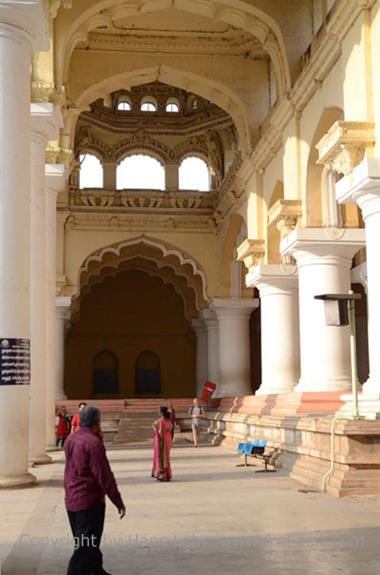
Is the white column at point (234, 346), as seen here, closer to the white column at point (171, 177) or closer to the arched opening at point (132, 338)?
the white column at point (171, 177)

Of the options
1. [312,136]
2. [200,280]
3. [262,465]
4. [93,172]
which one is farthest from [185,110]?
[262,465]

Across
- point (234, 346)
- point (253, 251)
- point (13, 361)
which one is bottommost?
point (13, 361)

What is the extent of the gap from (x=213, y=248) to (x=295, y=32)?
11.2 meters

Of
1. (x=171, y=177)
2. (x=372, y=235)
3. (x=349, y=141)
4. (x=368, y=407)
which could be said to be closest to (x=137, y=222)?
(x=171, y=177)

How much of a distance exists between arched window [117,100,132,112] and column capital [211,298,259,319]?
7.16m

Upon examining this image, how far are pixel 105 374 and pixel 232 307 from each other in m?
11.1

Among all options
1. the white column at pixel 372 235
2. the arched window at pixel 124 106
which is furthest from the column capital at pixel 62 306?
the white column at pixel 372 235

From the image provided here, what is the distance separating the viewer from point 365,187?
38.1 feet

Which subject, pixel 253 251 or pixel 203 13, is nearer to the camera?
pixel 203 13

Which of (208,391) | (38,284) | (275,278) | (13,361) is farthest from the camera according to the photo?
(208,391)

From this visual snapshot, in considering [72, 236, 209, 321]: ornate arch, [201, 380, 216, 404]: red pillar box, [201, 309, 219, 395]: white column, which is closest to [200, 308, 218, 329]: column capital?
[201, 309, 219, 395]: white column

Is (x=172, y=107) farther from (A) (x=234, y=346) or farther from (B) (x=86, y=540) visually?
(B) (x=86, y=540)

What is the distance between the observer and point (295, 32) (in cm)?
1762

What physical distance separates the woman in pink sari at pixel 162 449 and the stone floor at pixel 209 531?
180mm
